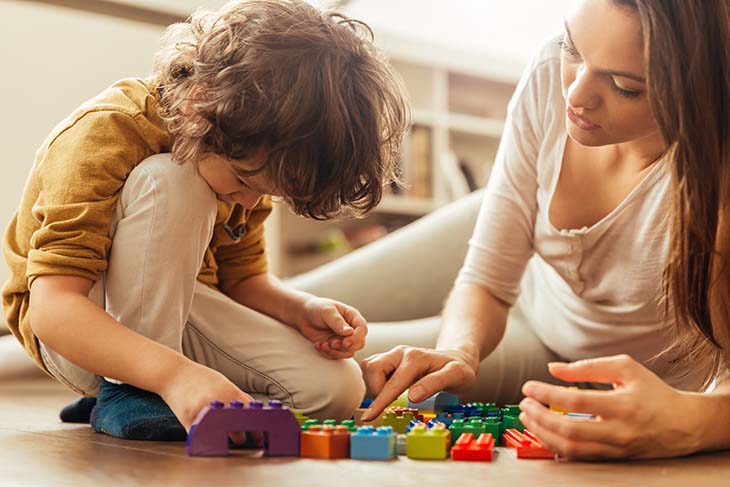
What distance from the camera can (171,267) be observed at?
995mm

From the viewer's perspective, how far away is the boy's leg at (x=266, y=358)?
3.74 ft

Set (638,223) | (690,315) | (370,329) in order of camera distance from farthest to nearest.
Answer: (370,329) → (638,223) → (690,315)

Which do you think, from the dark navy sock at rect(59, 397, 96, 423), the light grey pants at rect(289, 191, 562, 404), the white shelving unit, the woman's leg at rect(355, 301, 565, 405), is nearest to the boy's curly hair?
the dark navy sock at rect(59, 397, 96, 423)

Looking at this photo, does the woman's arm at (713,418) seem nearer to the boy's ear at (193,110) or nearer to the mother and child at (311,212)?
the mother and child at (311,212)

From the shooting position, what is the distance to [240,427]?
2.66 ft

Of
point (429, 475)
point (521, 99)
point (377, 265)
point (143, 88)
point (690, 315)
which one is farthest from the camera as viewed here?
point (377, 265)

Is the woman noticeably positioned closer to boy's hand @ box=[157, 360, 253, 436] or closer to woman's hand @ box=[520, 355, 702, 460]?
woman's hand @ box=[520, 355, 702, 460]

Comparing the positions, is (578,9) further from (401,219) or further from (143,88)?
(401,219)

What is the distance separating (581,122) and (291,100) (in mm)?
323

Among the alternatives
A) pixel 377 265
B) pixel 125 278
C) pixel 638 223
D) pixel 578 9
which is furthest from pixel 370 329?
pixel 578 9

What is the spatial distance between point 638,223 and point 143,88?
0.67 meters

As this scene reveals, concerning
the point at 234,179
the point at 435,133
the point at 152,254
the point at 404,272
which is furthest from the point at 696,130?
the point at 435,133

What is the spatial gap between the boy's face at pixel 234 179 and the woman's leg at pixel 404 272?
3.13 ft

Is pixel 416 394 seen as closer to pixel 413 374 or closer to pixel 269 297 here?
pixel 413 374
